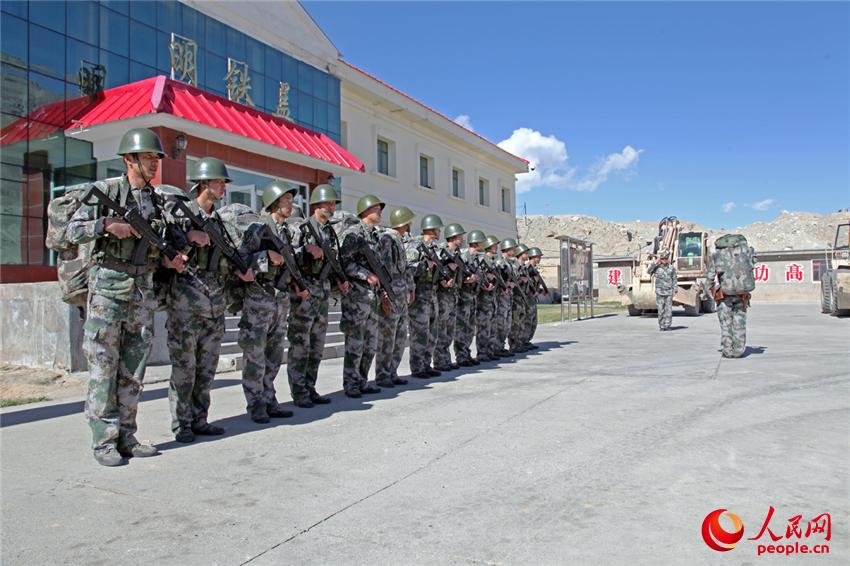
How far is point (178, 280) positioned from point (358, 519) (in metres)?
2.54

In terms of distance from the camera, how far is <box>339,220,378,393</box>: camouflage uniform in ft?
21.9

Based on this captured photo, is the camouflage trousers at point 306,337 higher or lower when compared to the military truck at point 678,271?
lower

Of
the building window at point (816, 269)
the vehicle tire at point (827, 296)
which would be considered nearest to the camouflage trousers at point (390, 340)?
the vehicle tire at point (827, 296)

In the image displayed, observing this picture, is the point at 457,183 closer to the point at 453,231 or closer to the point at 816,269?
the point at 453,231

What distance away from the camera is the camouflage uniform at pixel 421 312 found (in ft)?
26.6

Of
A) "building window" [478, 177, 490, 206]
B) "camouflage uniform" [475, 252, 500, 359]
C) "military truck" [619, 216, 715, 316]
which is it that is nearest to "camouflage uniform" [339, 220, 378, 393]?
"camouflage uniform" [475, 252, 500, 359]

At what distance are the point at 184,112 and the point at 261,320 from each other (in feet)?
23.8

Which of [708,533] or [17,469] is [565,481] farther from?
[17,469]

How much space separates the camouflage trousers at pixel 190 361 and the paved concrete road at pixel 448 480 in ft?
1.00

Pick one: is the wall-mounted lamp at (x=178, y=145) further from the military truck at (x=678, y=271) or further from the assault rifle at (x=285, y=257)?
the military truck at (x=678, y=271)

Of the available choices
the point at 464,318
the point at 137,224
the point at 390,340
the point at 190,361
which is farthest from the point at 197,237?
the point at 464,318

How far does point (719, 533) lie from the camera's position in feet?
9.91

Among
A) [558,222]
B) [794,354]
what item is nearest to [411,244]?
[794,354]

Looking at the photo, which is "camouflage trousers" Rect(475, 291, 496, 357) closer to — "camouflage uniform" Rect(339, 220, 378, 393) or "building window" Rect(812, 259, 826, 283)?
"camouflage uniform" Rect(339, 220, 378, 393)
